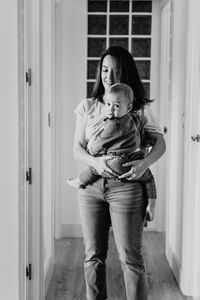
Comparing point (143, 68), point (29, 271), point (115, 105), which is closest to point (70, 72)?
point (143, 68)

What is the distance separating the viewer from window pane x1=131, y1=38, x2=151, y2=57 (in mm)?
4258

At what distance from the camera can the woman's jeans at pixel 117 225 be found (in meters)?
2.09

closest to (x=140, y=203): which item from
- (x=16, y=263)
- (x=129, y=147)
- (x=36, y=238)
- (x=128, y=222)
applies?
(x=128, y=222)

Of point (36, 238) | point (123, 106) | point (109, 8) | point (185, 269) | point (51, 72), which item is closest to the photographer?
point (123, 106)

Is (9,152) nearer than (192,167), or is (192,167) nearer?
(9,152)

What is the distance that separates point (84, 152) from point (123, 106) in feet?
0.92

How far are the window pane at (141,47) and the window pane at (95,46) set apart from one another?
0.87 ft

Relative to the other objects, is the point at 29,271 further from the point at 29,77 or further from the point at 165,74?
the point at 165,74

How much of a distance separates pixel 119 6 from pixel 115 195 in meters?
2.60

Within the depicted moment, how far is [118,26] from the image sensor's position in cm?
425

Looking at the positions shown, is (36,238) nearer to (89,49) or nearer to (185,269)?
(185,269)

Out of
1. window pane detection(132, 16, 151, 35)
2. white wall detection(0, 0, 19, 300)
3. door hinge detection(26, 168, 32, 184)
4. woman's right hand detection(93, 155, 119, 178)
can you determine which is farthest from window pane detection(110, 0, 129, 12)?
woman's right hand detection(93, 155, 119, 178)

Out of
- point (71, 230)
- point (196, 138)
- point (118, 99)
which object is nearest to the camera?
point (118, 99)

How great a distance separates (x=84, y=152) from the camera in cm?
217
